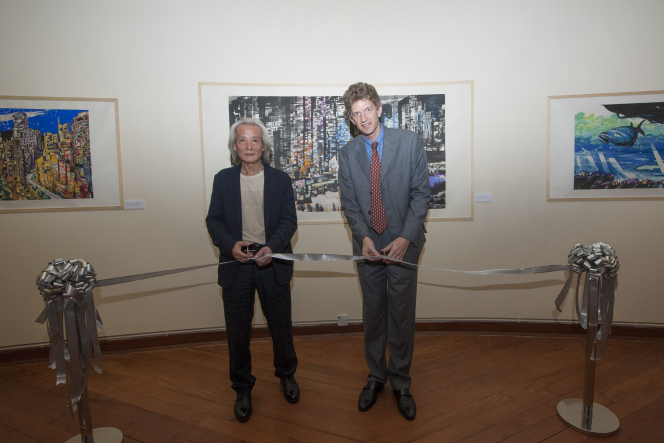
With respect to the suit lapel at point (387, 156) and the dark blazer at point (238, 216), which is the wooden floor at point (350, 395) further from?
the suit lapel at point (387, 156)

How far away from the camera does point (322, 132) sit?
369cm

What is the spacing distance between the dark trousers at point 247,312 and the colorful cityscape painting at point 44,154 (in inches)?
73.8

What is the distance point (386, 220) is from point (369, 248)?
223mm

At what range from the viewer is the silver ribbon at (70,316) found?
6.67 ft

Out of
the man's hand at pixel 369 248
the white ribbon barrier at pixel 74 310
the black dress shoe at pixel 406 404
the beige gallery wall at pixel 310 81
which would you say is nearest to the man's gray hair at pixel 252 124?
the man's hand at pixel 369 248

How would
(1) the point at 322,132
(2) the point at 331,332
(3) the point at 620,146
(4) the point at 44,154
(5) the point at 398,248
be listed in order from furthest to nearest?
(2) the point at 331,332
(1) the point at 322,132
(3) the point at 620,146
(4) the point at 44,154
(5) the point at 398,248

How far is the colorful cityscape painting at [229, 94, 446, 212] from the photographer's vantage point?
365 centimetres

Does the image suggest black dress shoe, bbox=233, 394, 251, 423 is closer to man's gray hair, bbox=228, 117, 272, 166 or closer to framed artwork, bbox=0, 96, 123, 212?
man's gray hair, bbox=228, 117, 272, 166

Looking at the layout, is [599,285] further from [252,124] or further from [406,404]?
[252,124]

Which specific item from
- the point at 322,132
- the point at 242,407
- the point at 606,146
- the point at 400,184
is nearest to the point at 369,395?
the point at 242,407

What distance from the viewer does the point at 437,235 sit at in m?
3.79

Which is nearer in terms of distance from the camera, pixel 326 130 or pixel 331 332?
pixel 326 130

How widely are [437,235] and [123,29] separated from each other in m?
3.33

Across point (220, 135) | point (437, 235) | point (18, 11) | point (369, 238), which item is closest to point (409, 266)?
point (369, 238)
